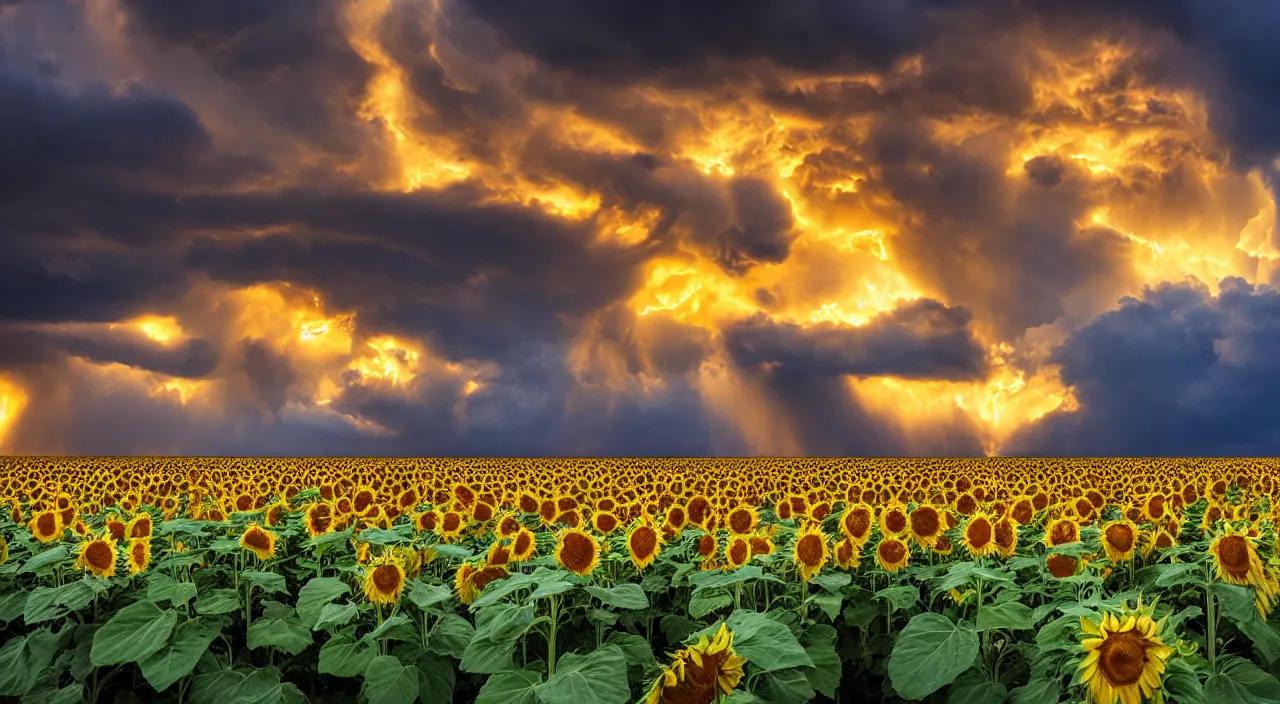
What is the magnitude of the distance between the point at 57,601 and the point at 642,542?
190 inches

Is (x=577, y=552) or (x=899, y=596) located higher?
(x=577, y=552)

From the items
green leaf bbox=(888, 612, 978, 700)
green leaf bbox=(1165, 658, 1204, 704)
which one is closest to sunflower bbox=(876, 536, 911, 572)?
green leaf bbox=(888, 612, 978, 700)

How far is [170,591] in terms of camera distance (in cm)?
815

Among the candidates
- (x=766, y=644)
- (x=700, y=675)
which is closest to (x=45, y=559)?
(x=766, y=644)

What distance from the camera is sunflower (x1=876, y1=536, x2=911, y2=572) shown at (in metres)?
8.68

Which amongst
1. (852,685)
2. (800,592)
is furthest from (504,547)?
(852,685)

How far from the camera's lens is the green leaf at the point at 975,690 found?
22.8 ft

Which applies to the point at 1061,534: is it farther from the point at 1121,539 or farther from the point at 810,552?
the point at 810,552

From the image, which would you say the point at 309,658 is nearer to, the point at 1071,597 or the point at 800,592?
the point at 800,592

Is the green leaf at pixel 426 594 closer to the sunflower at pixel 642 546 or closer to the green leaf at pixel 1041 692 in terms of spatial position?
the sunflower at pixel 642 546

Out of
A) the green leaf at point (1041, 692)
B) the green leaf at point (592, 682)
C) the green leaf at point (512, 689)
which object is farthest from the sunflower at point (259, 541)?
the green leaf at point (1041, 692)

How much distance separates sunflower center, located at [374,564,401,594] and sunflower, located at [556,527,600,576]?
1217 mm

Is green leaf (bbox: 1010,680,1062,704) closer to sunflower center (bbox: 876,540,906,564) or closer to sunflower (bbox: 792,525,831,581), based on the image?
sunflower (bbox: 792,525,831,581)

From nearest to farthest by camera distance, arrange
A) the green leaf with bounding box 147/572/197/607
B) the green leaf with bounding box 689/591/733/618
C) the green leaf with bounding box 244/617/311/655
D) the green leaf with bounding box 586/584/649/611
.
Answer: the green leaf with bounding box 586/584/649/611 < the green leaf with bounding box 689/591/733/618 < the green leaf with bounding box 244/617/311/655 < the green leaf with bounding box 147/572/197/607
